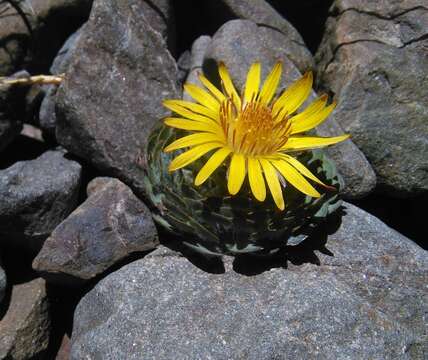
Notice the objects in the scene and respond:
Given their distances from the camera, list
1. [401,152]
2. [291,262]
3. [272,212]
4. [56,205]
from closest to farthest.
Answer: [272,212] < [291,262] < [56,205] < [401,152]

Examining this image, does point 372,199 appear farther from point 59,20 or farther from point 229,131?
point 59,20

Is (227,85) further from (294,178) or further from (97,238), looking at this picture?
(97,238)

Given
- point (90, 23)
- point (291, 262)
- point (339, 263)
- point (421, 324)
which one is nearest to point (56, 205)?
point (90, 23)

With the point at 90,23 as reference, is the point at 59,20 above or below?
below

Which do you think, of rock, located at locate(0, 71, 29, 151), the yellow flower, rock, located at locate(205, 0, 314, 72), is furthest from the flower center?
rock, located at locate(0, 71, 29, 151)

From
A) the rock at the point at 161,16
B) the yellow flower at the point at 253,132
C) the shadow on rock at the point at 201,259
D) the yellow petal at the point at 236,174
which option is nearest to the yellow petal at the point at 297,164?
the yellow flower at the point at 253,132
